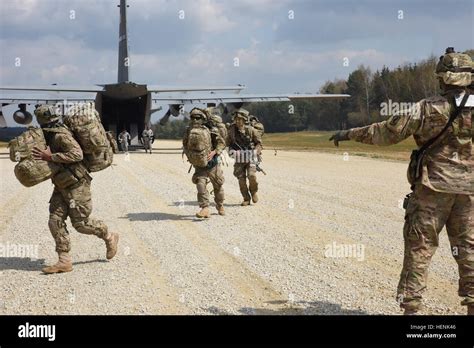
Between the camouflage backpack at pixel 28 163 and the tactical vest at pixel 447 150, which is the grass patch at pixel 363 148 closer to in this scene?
the camouflage backpack at pixel 28 163

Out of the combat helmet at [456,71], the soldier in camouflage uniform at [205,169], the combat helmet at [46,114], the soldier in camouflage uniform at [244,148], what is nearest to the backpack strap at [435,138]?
the combat helmet at [456,71]

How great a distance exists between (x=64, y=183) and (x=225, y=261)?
91.6 inches

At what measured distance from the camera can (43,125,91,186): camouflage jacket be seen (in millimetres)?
6945

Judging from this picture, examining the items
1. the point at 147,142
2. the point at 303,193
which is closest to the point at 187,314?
the point at 303,193

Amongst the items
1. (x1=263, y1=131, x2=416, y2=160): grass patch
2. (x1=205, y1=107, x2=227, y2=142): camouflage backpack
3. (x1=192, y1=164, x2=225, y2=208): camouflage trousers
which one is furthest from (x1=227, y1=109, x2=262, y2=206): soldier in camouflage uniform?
(x1=263, y1=131, x2=416, y2=160): grass patch

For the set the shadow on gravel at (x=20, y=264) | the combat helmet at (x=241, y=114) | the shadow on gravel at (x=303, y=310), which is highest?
the combat helmet at (x=241, y=114)

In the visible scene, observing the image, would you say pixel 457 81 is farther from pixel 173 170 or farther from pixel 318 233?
pixel 173 170

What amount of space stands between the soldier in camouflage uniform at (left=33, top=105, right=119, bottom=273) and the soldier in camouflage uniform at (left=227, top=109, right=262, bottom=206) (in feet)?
18.3

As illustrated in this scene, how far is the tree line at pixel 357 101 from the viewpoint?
7294 centimetres

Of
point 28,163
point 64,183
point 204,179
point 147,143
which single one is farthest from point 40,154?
point 147,143

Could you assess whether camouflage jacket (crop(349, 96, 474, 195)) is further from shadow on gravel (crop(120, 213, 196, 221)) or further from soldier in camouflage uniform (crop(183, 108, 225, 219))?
shadow on gravel (crop(120, 213, 196, 221))

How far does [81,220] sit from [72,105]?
144 cm

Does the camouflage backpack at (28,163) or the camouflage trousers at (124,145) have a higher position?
the camouflage backpack at (28,163)

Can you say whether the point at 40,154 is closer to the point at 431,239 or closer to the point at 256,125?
the point at 431,239
